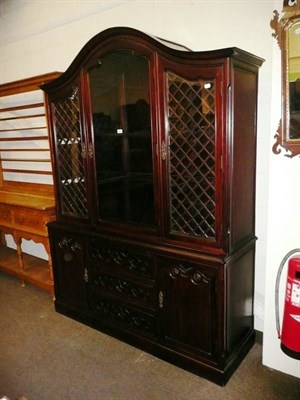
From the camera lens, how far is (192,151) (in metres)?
1.83

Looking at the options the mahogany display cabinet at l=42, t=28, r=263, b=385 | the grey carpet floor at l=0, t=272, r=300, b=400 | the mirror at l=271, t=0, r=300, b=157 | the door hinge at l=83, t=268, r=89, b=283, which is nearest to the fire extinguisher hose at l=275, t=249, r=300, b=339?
the mahogany display cabinet at l=42, t=28, r=263, b=385

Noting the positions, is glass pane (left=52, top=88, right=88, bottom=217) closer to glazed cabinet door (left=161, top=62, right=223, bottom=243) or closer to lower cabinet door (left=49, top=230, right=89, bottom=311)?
lower cabinet door (left=49, top=230, right=89, bottom=311)

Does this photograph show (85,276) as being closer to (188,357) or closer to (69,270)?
(69,270)

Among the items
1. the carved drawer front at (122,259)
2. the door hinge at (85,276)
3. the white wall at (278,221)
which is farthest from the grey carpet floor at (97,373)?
the carved drawer front at (122,259)

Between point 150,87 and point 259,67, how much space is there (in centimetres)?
69

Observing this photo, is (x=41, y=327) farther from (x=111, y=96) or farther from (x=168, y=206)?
(x=111, y=96)

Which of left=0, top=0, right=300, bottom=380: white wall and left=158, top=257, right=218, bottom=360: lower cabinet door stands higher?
left=0, top=0, right=300, bottom=380: white wall

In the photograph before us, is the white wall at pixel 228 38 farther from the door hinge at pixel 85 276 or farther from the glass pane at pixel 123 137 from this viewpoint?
the door hinge at pixel 85 276

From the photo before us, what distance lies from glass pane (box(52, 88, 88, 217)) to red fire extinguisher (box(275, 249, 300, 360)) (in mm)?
1474

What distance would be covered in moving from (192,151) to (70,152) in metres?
1.09

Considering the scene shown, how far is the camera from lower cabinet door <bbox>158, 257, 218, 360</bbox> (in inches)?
74.9

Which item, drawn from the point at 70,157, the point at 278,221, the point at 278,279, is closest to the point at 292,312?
the point at 278,279

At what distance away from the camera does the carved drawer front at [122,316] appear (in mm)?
2221

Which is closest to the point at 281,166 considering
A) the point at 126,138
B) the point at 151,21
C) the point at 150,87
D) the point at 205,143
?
the point at 205,143
